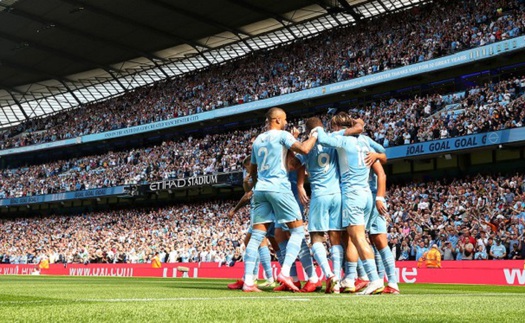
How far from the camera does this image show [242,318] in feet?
15.1

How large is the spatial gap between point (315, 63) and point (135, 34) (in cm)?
1379

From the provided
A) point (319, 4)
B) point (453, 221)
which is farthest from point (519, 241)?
point (319, 4)

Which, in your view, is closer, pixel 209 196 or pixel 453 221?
pixel 453 221

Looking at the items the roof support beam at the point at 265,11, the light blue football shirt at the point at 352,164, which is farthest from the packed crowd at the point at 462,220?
the roof support beam at the point at 265,11

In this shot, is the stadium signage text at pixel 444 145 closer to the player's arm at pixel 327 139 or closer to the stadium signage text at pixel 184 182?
the stadium signage text at pixel 184 182

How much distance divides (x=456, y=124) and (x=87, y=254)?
22175 millimetres

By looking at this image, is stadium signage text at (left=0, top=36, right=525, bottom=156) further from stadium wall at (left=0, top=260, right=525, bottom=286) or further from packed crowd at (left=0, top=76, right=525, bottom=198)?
stadium wall at (left=0, top=260, right=525, bottom=286)

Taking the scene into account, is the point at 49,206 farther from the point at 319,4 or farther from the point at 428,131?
the point at 428,131

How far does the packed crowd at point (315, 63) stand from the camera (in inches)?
1331

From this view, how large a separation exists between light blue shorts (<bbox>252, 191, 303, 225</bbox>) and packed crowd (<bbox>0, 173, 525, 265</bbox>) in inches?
519

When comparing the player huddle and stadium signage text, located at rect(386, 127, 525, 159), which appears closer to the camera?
the player huddle

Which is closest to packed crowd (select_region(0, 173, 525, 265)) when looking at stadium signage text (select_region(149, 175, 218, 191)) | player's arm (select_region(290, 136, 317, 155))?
stadium signage text (select_region(149, 175, 218, 191))

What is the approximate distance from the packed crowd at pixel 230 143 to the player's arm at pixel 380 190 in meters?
20.4

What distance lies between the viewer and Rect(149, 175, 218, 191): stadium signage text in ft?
135
